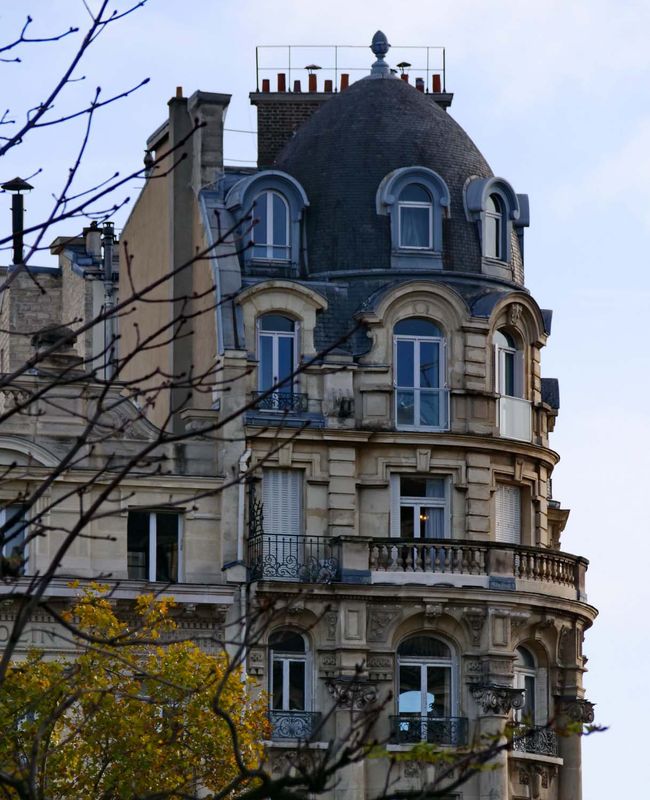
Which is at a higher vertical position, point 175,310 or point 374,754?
point 175,310

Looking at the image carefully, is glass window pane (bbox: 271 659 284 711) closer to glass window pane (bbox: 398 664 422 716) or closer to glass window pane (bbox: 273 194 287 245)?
glass window pane (bbox: 398 664 422 716)

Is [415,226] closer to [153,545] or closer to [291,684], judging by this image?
[153,545]

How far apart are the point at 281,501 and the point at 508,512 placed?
4543mm

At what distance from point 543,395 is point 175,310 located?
25.1 ft

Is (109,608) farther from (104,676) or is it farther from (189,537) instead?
(189,537)

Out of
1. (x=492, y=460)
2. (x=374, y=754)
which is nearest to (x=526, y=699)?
(x=492, y=460)

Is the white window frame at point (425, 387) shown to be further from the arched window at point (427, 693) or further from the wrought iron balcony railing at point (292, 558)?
the arched window at point (427, 693)

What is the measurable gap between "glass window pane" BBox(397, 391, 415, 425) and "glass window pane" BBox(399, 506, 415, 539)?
62.8 inches

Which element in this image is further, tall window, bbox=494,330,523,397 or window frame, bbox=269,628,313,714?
tall window, bbox=494,330,523,397

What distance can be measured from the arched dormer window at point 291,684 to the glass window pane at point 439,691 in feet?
7.31

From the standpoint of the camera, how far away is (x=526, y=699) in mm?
44094

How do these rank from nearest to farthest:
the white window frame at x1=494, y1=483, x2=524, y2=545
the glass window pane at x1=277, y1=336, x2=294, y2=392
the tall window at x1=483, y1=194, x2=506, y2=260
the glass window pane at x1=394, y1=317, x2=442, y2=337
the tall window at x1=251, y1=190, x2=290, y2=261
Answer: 1. the glass window pane at x1=277, y1=336, x2=294, y2=392
2. the glass window pane at x1=394, y1=317, x2=442, y2=337
3. the white window frame at x1=494, y1=483, x2=524, y2=545
4. the tall window at x1=251, y1=190, x2=290, y2=261
5. the tall window at x1=483, y1=194, x2=506, y2=260

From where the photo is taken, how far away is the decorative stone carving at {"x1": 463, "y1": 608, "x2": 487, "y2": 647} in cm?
4275

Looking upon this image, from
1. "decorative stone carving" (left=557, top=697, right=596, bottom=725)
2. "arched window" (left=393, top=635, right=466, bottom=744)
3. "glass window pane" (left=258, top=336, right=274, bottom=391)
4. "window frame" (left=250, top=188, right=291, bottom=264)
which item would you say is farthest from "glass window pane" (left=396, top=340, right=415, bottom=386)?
"decorative stone carving" (left=557, top=697, right=596, bottom=725)
